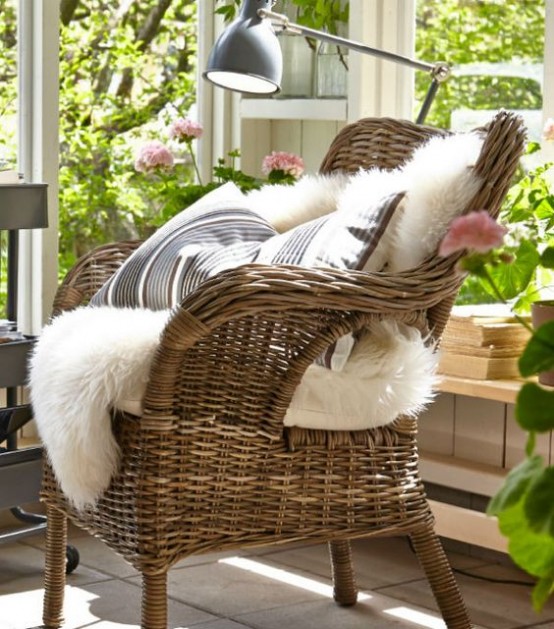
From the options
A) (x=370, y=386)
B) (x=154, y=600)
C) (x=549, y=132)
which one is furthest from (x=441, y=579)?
(x=549, y=132)

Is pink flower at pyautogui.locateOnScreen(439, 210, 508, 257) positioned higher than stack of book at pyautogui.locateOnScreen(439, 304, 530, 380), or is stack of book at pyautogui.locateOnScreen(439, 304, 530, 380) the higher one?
pink flower at pyautogui.locateOnScreen(439, 210, 508, 257)

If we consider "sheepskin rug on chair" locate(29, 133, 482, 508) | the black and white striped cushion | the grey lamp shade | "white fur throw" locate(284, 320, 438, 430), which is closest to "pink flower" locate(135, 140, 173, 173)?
the grey lamp shade

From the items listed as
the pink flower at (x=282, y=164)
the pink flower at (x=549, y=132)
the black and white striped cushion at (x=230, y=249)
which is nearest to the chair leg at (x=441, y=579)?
the black and white striped cushion at (x=230, y=249)

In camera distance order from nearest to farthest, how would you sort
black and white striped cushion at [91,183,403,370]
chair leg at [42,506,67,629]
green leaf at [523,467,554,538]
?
green leaf at [523,467,554,538]
black and white striped cushion at [91,183,403,370]
chair leg at [42,506,67,629]

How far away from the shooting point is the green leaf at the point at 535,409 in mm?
587

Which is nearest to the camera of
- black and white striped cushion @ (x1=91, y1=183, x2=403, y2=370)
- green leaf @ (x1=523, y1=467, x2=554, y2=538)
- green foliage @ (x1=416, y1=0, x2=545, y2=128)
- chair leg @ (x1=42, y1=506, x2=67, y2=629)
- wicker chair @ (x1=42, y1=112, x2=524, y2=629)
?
green leaf @ (x1=523, y1=467, x2=554, y2=538)

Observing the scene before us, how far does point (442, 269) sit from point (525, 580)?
99cm

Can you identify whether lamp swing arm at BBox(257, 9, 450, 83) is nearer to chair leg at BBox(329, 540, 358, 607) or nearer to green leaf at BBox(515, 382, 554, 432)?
chair leg at BBox(329, 540, 358, 607)

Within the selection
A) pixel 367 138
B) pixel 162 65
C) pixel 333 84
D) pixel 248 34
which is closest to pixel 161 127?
pixel 162 65

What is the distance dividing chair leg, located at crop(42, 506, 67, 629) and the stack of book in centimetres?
90

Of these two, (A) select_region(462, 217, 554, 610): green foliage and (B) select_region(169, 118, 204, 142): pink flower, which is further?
(B) select_region(169, 118, 204, 142): pink flower

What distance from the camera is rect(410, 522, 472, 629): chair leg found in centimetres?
194

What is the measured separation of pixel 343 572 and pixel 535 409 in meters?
1.80

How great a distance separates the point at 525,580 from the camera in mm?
2490
